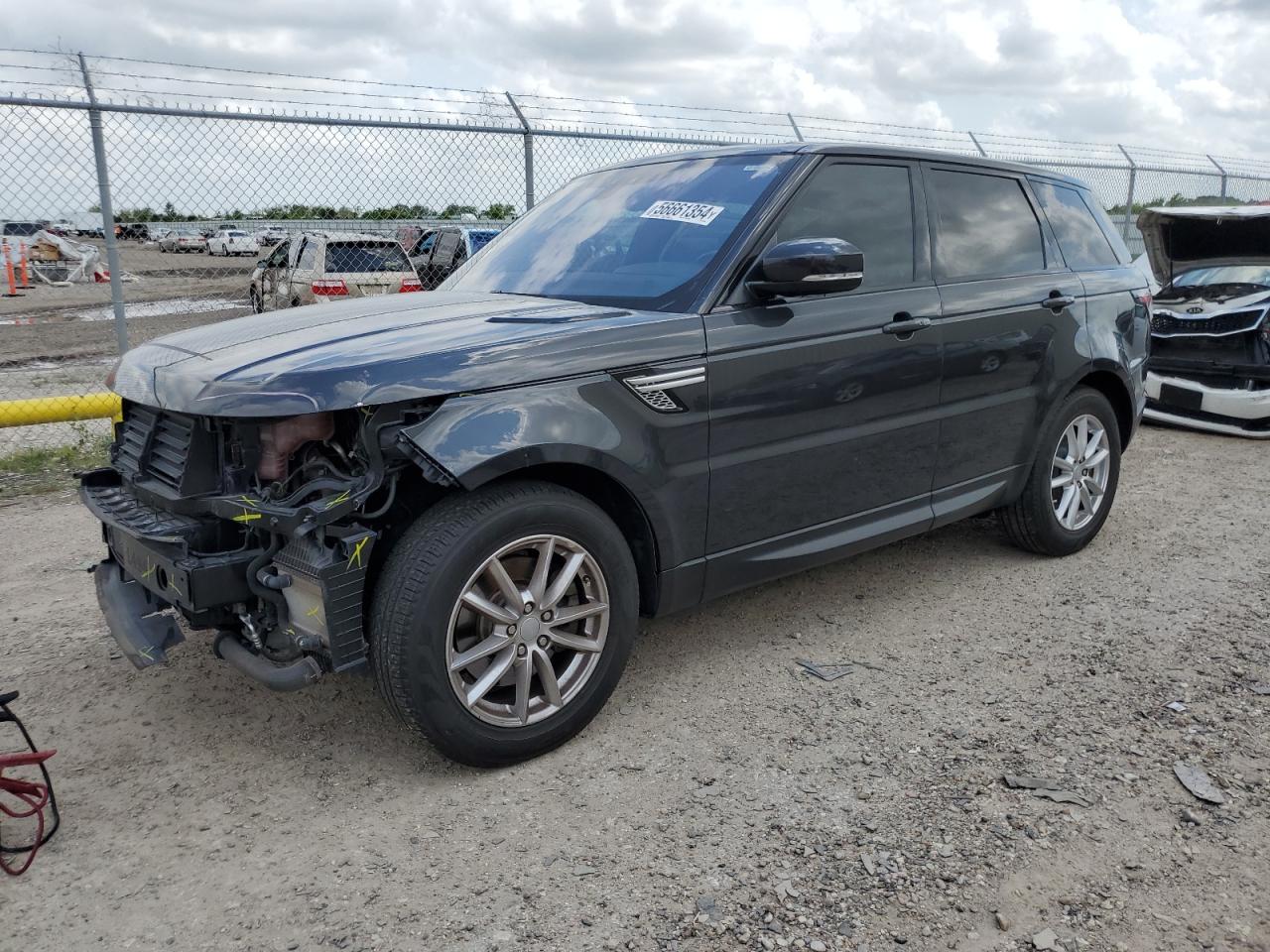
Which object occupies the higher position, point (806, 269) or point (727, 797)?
point (806, 269)

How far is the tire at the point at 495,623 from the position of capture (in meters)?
2.77

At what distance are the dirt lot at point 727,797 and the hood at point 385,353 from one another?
1145mm

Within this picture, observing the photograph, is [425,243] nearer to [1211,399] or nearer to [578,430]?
[1211,399]

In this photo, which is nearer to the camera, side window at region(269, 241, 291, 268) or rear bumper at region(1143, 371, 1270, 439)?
rear bumper at region(1143, 371, 1270, 439)

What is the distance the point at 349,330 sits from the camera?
10.5 feet

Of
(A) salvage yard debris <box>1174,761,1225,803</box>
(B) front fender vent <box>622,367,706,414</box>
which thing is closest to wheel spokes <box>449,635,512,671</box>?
(B) front fender vent <box>622,367,706,414</box>

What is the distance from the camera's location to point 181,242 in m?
10.4

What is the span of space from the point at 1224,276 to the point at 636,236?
6.72 m

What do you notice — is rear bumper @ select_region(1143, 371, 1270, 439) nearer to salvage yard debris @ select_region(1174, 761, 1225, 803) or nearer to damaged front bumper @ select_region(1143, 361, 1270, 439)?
damaged front bumper @ select_region(1143, 361, 1270, 439)

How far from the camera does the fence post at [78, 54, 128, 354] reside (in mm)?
6668

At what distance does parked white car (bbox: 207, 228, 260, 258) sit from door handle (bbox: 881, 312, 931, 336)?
8.22 metres

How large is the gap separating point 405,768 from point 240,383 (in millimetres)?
1255

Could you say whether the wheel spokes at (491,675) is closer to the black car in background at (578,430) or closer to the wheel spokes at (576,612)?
the black car in background at (578,430)

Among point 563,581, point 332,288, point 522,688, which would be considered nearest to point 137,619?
point 522,688
